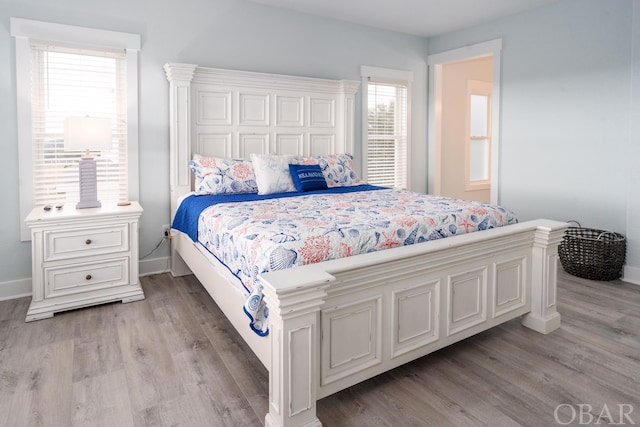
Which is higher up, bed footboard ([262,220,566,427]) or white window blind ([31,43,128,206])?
white window blind ([31,43,128,206])

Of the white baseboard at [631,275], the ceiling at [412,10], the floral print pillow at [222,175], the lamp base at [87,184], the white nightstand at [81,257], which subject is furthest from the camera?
the ceiling at [412,10]

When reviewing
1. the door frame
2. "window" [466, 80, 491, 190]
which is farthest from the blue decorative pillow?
"window" [466, 80, 491, 190]

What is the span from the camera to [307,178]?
3.62 metres

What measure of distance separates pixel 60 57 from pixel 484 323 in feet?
11.9

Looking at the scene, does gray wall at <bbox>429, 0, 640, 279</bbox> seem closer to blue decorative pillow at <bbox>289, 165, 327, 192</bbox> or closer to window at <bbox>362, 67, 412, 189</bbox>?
window at <bbox>362, 67, 412, 189</bbox>

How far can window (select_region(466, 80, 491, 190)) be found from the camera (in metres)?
6.26

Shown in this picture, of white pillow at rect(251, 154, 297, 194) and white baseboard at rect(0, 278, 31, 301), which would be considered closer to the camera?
white baseboard at rect(0, 278, 31, 301)

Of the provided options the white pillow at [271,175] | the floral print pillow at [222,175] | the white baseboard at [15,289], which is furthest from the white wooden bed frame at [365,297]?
the white baseboard at [15,289]

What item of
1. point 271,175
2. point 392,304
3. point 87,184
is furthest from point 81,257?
point 392,304

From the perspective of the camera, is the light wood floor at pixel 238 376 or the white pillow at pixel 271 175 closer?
the light wood floor at pixel 238 376

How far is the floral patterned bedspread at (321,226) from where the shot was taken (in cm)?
189

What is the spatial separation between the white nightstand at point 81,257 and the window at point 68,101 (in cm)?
36

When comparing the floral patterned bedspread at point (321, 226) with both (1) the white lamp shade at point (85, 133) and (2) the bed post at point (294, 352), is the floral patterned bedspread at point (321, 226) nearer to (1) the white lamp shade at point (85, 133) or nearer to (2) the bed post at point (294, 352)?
(2) the bed post at point (294, 352)

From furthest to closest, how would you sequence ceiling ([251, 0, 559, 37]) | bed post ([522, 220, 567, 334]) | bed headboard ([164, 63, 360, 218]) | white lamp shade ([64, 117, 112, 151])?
ceiling ([251, 0, 559, 37]) → bed headboard ([164, 63, 360, 218]) → white lamp shade ([64, 117, 112, 151]) → bed post ([522, 220, 567, 334])
